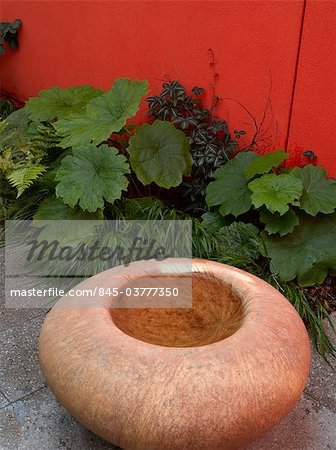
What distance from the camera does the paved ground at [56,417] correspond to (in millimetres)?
2236

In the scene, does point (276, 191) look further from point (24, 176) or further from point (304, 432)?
point (24, 176)

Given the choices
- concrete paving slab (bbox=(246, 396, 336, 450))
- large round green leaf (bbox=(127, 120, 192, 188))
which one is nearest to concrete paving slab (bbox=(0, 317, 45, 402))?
concrete paving slab (bbox=(246, 396, 336, 450))

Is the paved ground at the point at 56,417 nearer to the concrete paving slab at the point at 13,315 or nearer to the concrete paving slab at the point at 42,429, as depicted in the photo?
the concrete paving slab at the point at 42,429

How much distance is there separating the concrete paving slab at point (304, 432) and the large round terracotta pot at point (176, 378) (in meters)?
0.38

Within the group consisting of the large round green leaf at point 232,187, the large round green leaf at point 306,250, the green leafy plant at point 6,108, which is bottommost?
the large round green leaf at point 306,250

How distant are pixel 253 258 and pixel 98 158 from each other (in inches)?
47.0

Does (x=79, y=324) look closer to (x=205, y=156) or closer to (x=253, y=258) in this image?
(x=253, y=258)

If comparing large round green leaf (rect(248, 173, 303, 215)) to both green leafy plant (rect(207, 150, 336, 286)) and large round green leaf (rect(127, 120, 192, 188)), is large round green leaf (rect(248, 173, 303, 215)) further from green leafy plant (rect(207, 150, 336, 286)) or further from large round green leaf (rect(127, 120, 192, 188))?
large round green leaf (rect(127, 120, 192, 188))

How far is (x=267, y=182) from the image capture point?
10.9 feet

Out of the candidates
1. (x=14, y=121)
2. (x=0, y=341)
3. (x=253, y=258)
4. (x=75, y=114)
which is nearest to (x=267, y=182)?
(x=253, y=258)

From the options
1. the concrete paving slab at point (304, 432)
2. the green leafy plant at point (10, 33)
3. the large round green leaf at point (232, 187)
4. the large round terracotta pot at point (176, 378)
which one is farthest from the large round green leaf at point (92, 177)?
the green leafy plant at point (10, 33)

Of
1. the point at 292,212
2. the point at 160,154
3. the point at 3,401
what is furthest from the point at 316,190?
the point at 3,401

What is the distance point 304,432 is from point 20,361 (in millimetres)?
1418

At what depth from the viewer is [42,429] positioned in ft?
7.52
